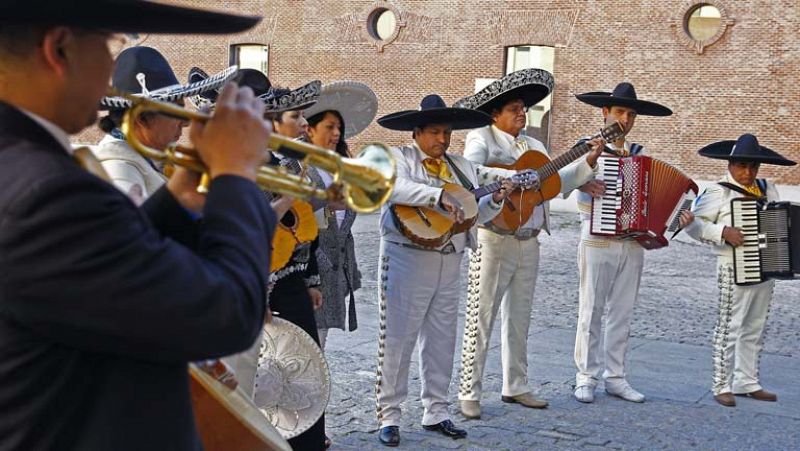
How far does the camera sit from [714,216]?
838cm

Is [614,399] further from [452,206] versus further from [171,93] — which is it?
[171,93]

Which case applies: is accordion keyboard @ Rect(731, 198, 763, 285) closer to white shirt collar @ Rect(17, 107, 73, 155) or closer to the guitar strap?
the guitar strap

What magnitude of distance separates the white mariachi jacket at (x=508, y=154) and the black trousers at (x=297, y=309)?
2551 millimetres

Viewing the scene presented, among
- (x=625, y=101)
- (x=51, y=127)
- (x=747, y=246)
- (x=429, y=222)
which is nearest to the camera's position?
(x=51, y=127)

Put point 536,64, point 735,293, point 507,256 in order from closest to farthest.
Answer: point 507,256 → point 735,293 → point 536,64

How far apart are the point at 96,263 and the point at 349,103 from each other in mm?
4976

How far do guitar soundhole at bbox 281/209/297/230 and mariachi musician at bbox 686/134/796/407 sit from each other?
157 inches

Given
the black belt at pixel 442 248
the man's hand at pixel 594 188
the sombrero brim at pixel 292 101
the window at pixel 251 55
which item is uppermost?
the window at pixel 251 55

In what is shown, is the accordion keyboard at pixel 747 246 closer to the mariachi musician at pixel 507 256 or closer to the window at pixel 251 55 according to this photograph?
the mariachi musician at pixel 507 256

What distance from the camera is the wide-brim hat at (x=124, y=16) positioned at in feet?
6.20

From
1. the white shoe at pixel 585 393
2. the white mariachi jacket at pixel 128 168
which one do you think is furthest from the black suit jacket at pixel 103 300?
the white shoe at pixel 585 393

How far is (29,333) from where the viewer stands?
192cm

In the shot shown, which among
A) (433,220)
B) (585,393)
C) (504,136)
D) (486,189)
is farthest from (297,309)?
(585,393)

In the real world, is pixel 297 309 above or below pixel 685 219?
below
